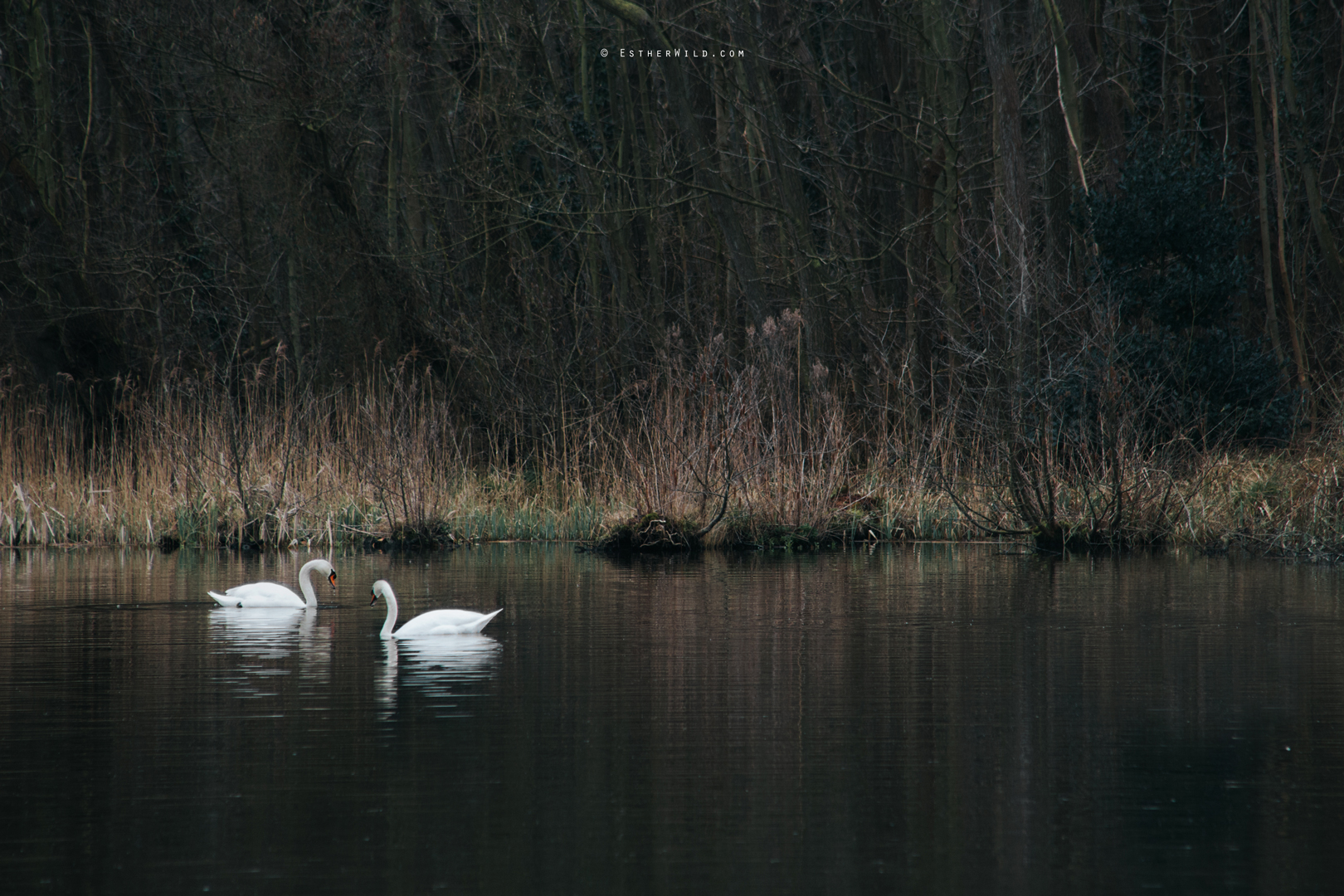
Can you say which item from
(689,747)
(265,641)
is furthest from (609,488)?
(689,747)

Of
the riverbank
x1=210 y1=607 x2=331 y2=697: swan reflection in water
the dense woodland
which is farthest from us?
the dense woodland

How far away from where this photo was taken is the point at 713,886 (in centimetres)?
436

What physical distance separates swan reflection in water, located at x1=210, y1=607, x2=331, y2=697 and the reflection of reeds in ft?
18.3

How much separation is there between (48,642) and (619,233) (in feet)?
51.8

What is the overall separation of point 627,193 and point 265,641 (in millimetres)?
16657

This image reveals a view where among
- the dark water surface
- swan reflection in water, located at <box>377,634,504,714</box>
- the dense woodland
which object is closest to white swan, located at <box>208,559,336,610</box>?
the dark water surface

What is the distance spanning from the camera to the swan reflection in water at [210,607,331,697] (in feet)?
27.8

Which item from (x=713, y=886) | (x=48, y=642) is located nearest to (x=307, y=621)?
(x=48, y=642)

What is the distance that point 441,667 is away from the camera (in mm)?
8562

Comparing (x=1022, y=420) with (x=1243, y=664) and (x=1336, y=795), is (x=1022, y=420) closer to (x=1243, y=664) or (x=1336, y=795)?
(x=1243, y=664)

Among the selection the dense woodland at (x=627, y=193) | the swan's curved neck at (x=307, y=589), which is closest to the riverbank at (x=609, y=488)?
the dense woodland at (x=627, y=193)

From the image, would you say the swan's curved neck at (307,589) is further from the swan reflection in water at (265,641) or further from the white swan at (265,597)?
the swan reflection in water at (265,641)

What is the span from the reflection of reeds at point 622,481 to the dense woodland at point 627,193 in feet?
3.81

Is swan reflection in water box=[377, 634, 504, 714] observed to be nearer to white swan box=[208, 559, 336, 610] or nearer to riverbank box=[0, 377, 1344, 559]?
white swan box=[208, 559, 336, 610]
